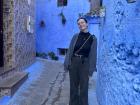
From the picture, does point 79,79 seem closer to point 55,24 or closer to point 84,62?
point 84,62

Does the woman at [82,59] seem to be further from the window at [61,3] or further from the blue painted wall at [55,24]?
the window at [61,3]

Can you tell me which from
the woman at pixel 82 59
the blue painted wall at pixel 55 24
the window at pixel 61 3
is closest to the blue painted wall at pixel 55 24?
the blue painted wall at pixel 55 24

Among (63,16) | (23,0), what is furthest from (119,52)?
(63,16)

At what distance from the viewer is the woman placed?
665cm

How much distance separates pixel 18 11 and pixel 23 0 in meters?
1.25

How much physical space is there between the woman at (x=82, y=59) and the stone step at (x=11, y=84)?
6.82 ft

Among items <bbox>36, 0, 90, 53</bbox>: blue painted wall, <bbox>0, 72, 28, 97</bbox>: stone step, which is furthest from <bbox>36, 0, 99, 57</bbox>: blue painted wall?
<bbox>0, 72, 28, 97</bbox>: stone step

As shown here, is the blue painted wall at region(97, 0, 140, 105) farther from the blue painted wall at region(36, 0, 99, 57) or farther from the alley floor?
the blue painted wall at region(36, 0, 99, 57)

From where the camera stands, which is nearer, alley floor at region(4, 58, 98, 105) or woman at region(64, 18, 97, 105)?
woman at region(64, 18, 97, 105)

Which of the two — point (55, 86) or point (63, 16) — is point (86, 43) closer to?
point (55, 86)

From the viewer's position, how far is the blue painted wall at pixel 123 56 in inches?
184

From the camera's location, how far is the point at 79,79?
6781 millimetres

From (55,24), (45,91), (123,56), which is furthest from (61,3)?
(123,56)

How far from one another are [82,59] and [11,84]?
8.63 feet
